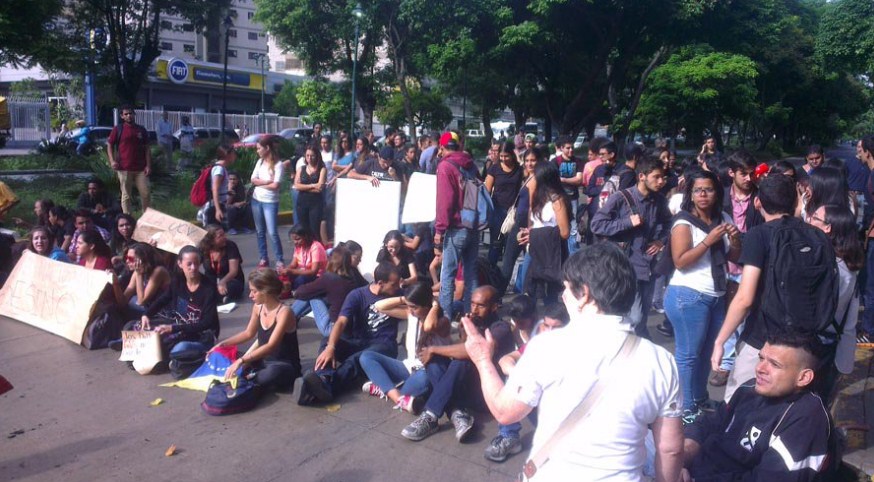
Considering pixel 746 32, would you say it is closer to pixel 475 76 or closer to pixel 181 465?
pixel 475 76

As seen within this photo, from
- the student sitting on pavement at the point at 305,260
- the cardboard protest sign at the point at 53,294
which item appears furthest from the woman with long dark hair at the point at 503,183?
the cardboard protest sign at the point at 53,294

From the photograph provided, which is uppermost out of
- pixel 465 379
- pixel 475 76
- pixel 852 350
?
pixel 475 76

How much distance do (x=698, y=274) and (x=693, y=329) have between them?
13.0 inches

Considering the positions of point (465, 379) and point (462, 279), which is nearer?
point (465, 379)

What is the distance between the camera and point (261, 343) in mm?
5293

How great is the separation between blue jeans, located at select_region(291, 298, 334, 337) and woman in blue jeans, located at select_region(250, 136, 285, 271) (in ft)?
7.51

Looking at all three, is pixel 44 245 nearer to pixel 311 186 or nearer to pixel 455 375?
pixel 311 186

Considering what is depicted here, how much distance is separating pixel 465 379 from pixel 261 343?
1520mm

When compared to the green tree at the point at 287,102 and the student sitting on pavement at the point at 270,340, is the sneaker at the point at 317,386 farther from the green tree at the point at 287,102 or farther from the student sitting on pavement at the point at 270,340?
the green tree at the point at 287,102

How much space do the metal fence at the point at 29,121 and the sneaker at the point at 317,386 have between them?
35363mm

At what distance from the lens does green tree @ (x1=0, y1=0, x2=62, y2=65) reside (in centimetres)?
1501

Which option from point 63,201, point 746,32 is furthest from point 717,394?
point 746,32

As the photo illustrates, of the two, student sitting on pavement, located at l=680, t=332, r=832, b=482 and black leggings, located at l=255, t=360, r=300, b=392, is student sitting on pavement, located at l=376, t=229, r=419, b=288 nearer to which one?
black leggings, located at l=255, t=360, r=300, b=392

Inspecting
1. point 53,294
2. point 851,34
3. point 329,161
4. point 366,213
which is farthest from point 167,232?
point 851,34
